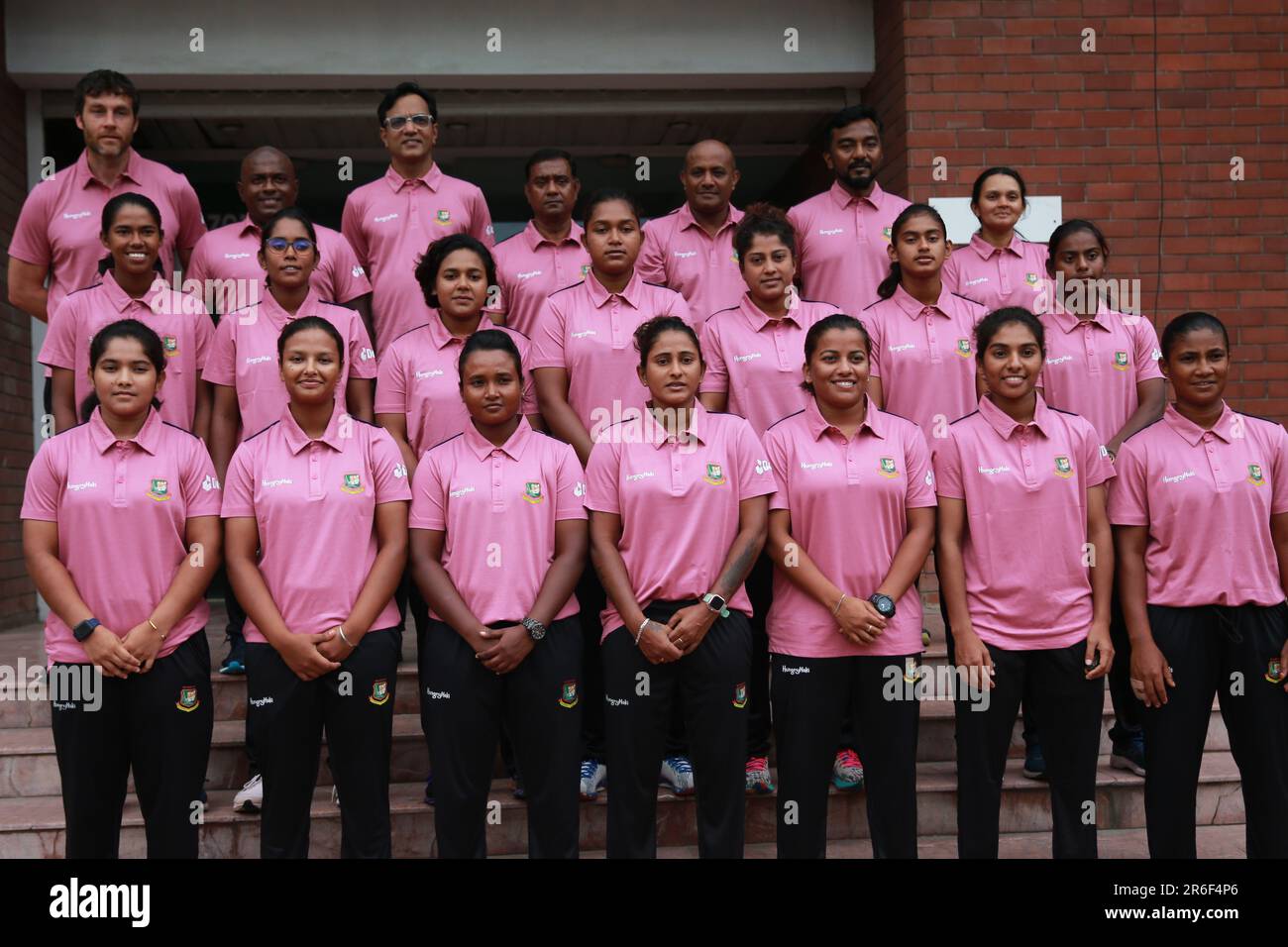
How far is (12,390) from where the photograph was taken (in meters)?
7.09

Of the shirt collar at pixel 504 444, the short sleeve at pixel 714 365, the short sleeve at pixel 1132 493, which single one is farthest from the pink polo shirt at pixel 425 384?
the short sleeve at pixel 1132 493

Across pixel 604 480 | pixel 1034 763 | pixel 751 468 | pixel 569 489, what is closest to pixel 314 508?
pixel 569 489

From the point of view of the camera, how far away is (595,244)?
452cm

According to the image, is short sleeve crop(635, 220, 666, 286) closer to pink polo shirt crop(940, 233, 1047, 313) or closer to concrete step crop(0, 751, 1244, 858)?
pink polo shirt crop(940, 233, 1047, 313)

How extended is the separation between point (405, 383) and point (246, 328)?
27.5 inches

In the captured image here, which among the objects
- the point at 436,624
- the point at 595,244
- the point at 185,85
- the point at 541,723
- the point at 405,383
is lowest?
the point at 541,723

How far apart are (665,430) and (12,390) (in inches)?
204

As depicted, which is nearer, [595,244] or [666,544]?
[666,544]

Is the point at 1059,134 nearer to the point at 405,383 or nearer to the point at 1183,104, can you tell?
the point at 1183,104

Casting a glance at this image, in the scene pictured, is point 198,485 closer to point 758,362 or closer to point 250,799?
point 250,799

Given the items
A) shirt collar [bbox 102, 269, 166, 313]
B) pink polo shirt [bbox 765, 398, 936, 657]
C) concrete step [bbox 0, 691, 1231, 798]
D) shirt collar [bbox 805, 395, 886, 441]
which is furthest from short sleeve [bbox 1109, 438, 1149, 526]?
shirt collar [bbox 102, 269, 166, 313]

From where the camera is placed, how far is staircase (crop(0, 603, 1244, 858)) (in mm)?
4285

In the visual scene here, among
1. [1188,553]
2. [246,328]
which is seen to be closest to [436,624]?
[246,328]

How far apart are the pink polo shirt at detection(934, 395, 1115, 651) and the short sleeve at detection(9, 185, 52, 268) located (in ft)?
12.8
